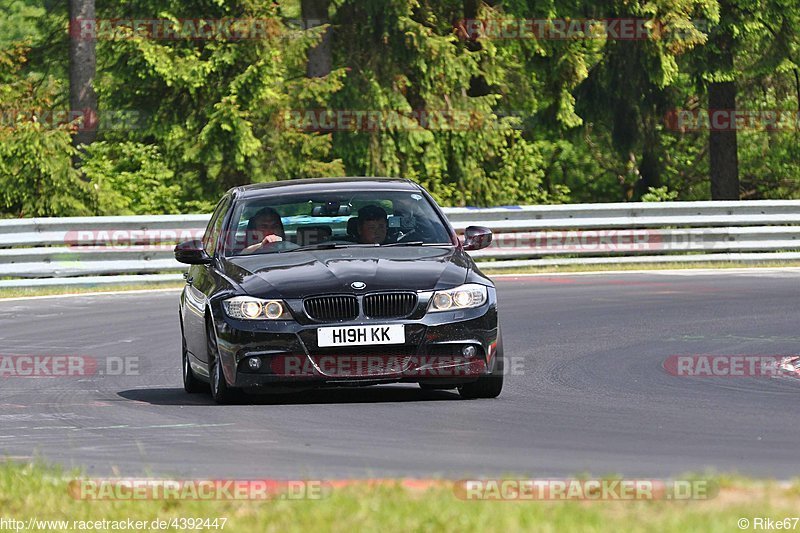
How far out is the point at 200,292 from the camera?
1153 cm

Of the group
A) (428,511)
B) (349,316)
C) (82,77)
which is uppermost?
(82,77)

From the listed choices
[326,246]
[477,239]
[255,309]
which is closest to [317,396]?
[326,246]

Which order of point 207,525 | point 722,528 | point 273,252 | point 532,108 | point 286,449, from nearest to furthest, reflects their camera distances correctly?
point 722,528, point 207,525, point 286,449, point 273,252, point 532,108

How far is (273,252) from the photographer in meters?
11.4

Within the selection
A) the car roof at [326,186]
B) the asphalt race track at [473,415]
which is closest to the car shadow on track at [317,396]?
the asphalt race track at [473,415]

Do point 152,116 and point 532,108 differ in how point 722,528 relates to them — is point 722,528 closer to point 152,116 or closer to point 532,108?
point 152,116

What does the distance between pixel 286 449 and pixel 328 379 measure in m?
1.85

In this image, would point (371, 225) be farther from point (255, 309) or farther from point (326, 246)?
point (255, 309)

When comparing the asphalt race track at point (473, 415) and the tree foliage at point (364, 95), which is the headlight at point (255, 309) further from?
the tree foliage at point (364, 95)

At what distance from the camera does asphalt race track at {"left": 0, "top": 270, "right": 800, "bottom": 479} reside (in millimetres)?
7844

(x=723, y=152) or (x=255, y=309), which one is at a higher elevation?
(x=255, y=309)

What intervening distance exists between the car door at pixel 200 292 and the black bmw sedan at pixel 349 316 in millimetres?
29

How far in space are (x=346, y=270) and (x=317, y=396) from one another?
1145 millimetres

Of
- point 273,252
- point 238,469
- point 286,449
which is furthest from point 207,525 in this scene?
point 273,252
